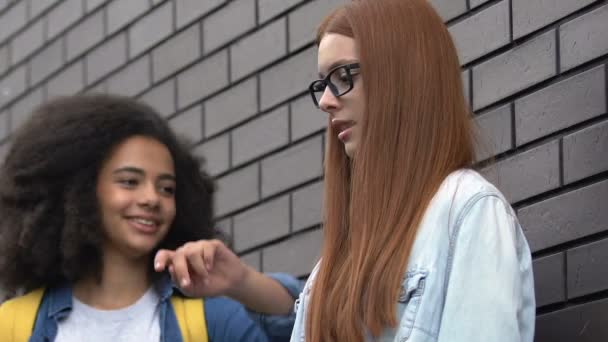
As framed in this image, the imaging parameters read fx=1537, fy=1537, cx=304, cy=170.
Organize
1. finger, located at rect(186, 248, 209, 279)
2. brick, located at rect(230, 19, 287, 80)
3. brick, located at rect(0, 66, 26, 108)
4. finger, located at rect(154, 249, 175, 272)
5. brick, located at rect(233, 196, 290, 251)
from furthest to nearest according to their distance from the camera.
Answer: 1. brick, located at rect(0, 66, 26, 108)
2. brick, located at rect(230, 19, 287, 80)
3. brick, located at rect(233, 196, 290, 251)
4. finger, located at rect(186, 248, 209, 279)
5. finger, located at rect(154, 249, 175, 272)

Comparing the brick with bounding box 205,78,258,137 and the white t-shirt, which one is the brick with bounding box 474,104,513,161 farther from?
the brick with bounding box 205,78,258,137

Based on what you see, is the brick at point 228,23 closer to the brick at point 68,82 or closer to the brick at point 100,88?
the brick at point 100,88

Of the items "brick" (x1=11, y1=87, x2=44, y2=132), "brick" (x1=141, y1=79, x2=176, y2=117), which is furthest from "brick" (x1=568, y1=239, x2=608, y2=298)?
"brick" (x1=11, y1=87, x2=44, y2=132)

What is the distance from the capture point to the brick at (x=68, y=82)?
7516 millimetres

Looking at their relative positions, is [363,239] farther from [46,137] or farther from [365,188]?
[46,137]

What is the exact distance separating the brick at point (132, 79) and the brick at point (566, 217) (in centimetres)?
269

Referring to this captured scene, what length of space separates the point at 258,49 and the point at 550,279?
6.59 ft

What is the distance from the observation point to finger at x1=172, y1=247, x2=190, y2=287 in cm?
427

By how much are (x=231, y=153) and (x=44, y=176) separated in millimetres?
1126

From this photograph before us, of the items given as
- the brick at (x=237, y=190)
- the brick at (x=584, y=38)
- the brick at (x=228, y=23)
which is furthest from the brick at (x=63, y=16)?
the brick at (x=584, y=38)

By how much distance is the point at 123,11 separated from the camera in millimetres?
7160

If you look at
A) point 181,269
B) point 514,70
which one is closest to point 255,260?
point 514,70

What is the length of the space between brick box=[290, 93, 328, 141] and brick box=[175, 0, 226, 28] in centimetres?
77

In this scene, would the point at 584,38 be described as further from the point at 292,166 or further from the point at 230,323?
the point at 292,166
